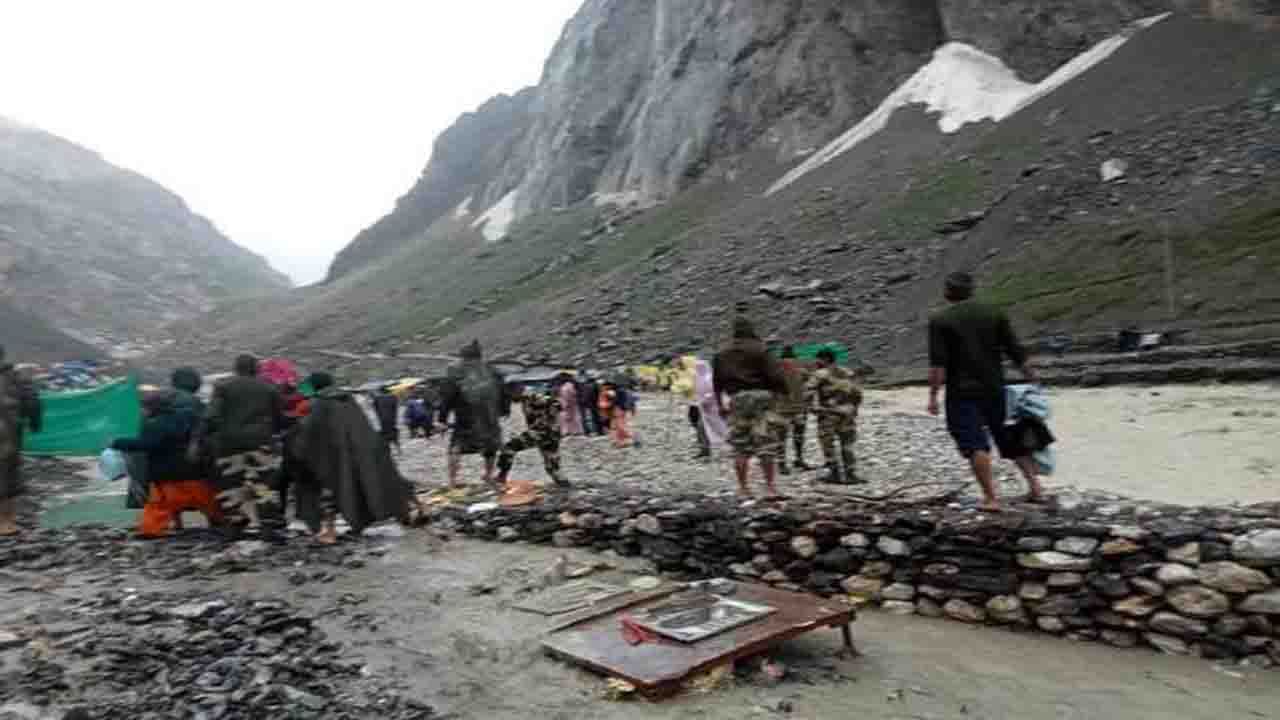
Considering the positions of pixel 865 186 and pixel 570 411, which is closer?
pixel 570 411

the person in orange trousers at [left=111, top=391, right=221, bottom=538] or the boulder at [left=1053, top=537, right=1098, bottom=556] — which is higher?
the person in orange trousers at [left=111, top=391, right=221, bottom=538]

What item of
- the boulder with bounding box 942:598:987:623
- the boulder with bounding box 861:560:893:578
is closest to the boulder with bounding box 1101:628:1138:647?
the boulder with bounding box 942:598:987:623

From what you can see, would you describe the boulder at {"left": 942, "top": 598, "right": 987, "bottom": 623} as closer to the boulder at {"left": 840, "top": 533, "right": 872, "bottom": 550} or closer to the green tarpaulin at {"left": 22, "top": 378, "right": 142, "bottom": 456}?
the boulder at {"left": 840, "top": 533, "right": 872, "bottom": 550}

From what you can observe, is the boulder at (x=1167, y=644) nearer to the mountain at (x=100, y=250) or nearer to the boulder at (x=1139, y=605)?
the boulder at (x=1139, y=605)

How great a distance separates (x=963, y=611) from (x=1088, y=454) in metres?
7.51

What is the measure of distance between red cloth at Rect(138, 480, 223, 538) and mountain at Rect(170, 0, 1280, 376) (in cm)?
1907

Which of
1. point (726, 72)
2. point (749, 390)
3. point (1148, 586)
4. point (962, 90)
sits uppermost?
point (726, 72)

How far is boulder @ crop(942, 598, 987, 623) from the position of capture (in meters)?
6.81

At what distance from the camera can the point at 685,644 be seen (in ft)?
19.4

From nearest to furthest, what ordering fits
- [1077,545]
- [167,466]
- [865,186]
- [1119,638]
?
[1119,638] → [1077,545] → [167,466] → [865,186]

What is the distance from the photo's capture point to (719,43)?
60.8 meters

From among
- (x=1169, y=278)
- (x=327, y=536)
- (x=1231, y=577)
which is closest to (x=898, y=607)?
(x=1231, y=577)

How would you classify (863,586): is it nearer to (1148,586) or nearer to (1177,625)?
(1148,586)

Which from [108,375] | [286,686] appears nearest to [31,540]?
[286,686]
